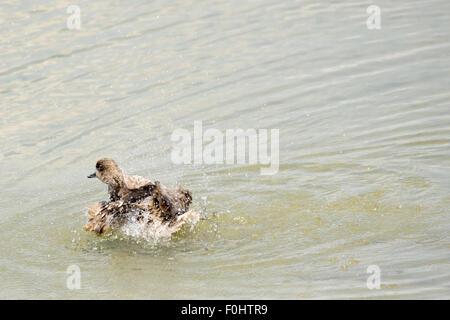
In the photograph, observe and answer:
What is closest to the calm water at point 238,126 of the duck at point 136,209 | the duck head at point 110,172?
the duck at point 136,209

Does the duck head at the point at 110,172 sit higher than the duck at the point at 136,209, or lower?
higher

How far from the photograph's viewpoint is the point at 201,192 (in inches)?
354

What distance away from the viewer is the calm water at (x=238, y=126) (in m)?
7.12

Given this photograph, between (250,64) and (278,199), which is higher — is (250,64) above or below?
above

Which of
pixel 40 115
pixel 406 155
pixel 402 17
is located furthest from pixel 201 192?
pixel 402 17

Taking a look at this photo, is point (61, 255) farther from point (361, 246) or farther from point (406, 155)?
point (406, 155)

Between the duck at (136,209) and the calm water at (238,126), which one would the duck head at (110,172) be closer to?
the duck at (136,209)

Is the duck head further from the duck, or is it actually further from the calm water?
the calm water

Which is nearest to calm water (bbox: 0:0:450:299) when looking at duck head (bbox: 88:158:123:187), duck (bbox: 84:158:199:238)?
duck (bbox: 84:158:199:238)

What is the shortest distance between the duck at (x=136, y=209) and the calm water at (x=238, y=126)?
20 cm

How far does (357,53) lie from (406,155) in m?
3.63

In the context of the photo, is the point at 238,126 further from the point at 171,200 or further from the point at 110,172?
the point at 110,172

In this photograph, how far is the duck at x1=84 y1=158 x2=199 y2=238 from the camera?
7641mm

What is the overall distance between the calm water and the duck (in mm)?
202
